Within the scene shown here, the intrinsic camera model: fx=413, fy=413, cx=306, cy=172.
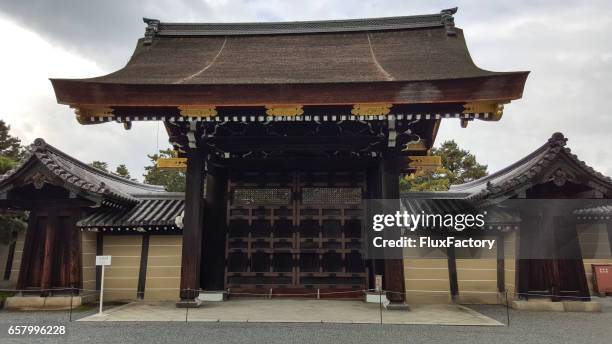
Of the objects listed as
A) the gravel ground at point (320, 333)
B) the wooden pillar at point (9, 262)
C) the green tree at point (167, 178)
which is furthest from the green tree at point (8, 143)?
the gravel ground at point (320, 333)

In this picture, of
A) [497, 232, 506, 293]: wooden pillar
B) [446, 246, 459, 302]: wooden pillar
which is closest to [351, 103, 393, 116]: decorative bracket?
[446, 246, 459, 302]: wooden pillar

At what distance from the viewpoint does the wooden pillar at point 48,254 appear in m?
9.42

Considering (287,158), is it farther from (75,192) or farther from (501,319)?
(501,319)

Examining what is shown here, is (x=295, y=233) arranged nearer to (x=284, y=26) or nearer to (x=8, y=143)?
(x=284, y=26)

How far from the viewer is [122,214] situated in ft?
36.1

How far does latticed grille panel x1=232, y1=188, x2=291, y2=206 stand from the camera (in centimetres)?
1009

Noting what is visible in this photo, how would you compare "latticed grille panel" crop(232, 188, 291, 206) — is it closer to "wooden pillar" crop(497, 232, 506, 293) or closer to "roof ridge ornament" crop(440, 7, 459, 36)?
"wooden pillar" crop(497, 232, 506, 293)

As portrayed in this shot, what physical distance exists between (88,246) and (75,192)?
1.72 m

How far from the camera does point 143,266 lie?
10719 mm

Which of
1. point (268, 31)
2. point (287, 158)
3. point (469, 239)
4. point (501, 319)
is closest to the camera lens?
point (501, 319)

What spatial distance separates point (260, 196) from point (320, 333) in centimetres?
446

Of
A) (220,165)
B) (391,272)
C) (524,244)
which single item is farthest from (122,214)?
(524,244)

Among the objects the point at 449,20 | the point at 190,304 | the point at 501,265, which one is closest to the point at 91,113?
the point at 190,304

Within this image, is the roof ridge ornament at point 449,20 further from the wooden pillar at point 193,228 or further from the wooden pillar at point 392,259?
the wooden pillar at point 193,228
